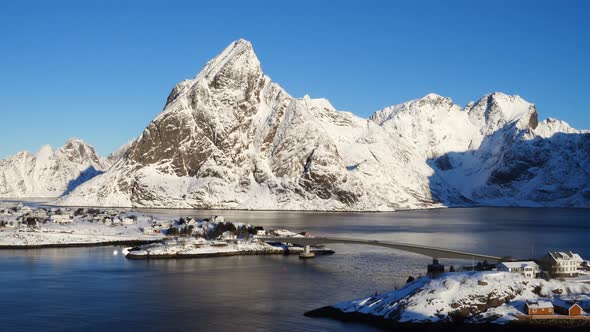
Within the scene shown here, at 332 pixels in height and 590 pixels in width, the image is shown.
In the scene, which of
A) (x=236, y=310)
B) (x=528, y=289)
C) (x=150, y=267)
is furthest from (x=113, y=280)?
(x=528, y=289)

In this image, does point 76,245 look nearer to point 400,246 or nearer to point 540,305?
point 400,246

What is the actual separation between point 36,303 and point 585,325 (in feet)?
145

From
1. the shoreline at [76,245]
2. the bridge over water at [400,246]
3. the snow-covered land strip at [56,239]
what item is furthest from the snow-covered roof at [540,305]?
the snow-covered land strip at [56,239]

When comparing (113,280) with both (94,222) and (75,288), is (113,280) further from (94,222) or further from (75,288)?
(94,222)

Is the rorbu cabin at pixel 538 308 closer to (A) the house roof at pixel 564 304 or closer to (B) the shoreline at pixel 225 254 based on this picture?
(A) the house roof at pixel 564 304

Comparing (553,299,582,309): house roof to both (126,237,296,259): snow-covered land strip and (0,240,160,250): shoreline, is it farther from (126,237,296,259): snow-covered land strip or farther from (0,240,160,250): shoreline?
(0,240,160,250): shoreline

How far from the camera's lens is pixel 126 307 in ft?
197

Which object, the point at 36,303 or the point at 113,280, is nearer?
the point at 36,303

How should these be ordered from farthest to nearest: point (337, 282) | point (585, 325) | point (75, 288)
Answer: point (337, 282) < point (75, 288) < point (585, 325)

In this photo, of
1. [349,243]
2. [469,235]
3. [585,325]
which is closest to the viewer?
[585,325]

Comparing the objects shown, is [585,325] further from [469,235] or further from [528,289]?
[469,235]

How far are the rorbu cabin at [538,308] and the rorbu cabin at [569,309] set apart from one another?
76 cm

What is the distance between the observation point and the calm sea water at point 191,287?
54656 millimetres

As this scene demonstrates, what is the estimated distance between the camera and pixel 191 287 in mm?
71250
